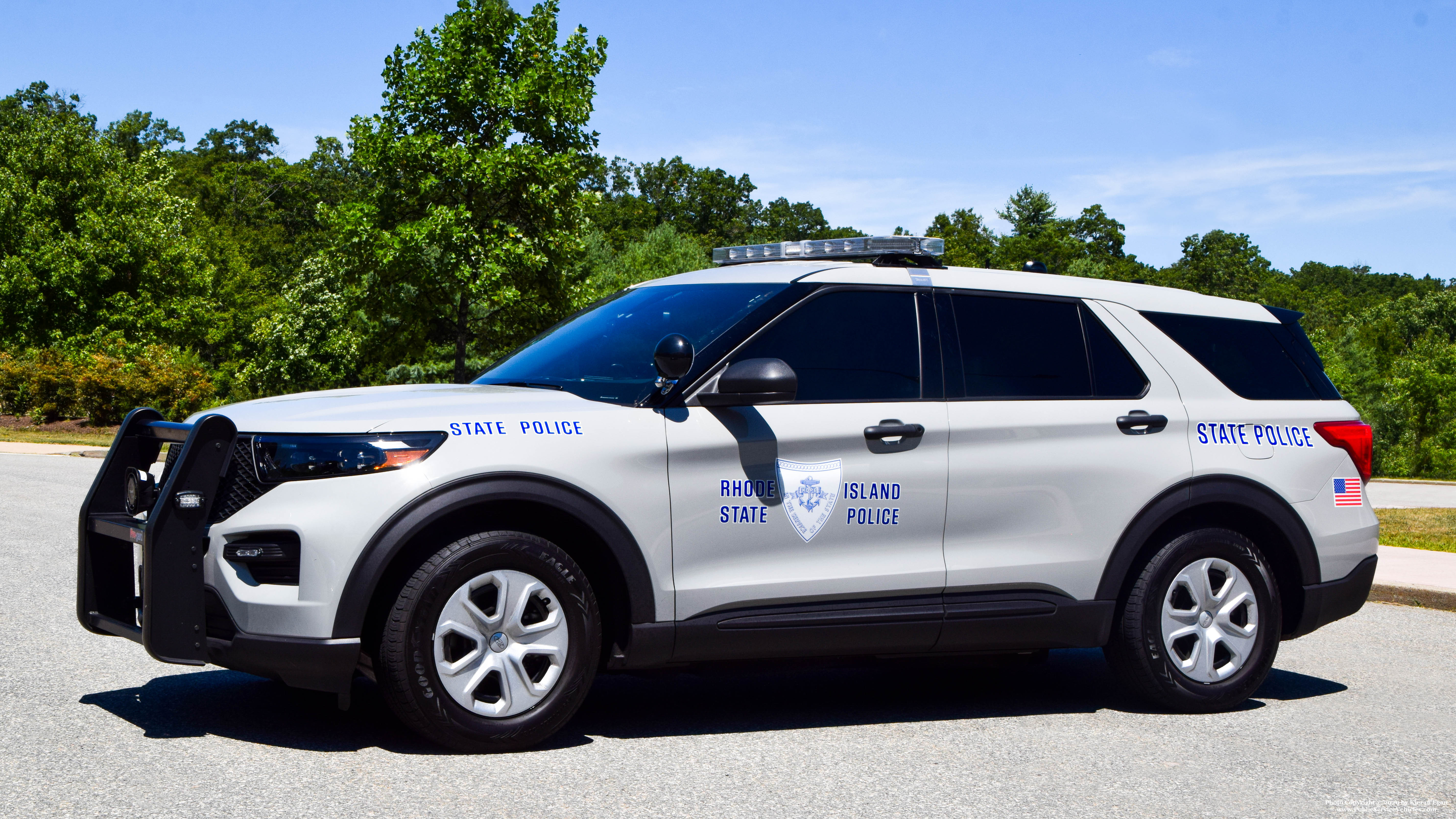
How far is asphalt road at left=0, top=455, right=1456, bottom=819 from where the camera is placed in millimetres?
4148

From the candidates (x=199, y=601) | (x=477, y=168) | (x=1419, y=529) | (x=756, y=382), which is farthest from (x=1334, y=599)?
(x=477, y=168)

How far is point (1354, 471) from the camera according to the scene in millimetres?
6141

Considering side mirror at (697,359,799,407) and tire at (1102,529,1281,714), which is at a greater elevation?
side mirror at (697,359,799,407)

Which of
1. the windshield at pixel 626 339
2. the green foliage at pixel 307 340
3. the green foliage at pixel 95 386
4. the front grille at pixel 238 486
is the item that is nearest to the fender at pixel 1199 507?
the windshield at pixel 626 339

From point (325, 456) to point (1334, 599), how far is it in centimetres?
452

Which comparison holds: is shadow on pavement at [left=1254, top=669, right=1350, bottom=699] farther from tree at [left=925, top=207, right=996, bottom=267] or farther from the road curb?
tree at [left=925, top=207, right=996, bottom=267]

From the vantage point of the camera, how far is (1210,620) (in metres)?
5.79

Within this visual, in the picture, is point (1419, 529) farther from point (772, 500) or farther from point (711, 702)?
Result: point (772, 500)

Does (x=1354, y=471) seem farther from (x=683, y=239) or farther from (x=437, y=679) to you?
(x=683, y=239)

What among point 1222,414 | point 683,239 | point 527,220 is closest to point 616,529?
point 1222,414

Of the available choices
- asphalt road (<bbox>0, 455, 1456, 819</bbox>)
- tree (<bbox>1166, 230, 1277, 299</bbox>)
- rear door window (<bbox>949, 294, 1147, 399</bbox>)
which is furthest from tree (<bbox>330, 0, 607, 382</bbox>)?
tree (<bbox>1166, 230, 1277, 299</bbox>)

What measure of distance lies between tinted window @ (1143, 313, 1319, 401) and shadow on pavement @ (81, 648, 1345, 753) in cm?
146

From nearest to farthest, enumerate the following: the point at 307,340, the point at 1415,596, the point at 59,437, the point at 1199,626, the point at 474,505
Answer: the point at 474,505 < the point at 1199,626 < the point at 1415,596 < the point at 59,437 < the point at 307,340

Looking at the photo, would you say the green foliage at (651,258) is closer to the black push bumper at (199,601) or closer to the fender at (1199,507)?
the fender at (1199,507)
